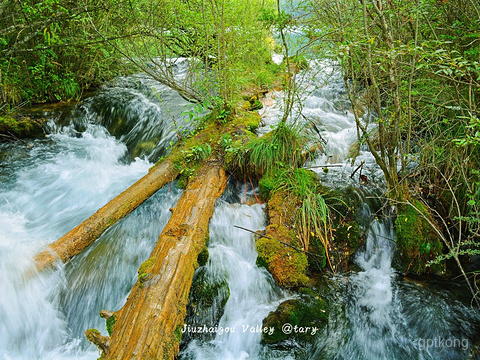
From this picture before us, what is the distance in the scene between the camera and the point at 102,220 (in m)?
3.17

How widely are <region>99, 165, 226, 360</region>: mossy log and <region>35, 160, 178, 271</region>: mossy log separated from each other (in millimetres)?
622

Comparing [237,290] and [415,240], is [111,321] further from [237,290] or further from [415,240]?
[415,240]

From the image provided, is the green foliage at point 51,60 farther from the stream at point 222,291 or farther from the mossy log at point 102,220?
the mossy log at point 102,220

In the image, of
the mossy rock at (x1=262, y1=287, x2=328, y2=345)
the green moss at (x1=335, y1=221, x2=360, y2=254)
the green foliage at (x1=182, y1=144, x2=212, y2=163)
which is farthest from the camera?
the green foliage at (x1=182, y1=144, x2=212, y2=163)

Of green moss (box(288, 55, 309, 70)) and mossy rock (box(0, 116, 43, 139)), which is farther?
mossy rock (box(0, 116, 43, 139))

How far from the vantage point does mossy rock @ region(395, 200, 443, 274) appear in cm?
322

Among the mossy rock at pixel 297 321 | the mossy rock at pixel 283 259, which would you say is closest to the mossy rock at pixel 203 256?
the mossy rock at pixel 283 259

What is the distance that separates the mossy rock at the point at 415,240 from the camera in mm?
3225

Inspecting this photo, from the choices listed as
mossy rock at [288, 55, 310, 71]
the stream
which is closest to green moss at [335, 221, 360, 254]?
the stream

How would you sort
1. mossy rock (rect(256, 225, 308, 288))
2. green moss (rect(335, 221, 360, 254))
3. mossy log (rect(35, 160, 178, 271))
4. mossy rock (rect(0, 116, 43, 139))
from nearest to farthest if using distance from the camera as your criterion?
1. mossy log (rect(35, 160, 178, 271))
2. mossy rock (rect(256, 225, 308, 288))
3. green moss (rect(335, 221, 360, 254))
4. mossy rock (rect(0, 116, 43, 139))

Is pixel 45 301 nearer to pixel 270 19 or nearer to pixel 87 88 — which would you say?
pixel 270 19

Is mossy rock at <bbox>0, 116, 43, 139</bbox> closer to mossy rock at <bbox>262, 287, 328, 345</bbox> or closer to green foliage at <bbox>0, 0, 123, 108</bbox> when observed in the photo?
green foliage at <bbox>0, 0, 123, 108</bbox>

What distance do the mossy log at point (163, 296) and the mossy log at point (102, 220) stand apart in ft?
2.04

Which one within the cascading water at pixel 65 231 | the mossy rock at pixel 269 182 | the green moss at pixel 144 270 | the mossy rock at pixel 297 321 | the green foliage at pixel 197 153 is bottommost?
the mossy rock at pixel 297 321
